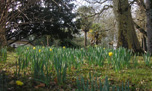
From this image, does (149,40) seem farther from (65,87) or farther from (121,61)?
(65,87)

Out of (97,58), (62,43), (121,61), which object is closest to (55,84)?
(97,58)

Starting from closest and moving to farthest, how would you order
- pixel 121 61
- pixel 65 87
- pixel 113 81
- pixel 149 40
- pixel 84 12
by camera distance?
1. pixel 65 87
2. pixel 113 81
3. pixel 121 61
4. pixel 149 40
5. pixel 84 12

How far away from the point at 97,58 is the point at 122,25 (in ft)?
8.50

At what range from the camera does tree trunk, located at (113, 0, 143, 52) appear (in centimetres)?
434

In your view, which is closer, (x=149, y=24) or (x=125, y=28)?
(x=125, y=28)

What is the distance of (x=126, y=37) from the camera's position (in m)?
4.34

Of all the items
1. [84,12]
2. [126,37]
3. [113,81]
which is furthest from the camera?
[84,12]

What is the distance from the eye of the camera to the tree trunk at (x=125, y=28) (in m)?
4.34

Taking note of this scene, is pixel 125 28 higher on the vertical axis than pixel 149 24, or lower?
lower

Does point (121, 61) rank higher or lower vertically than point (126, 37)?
lower

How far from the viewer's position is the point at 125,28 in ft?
14.4

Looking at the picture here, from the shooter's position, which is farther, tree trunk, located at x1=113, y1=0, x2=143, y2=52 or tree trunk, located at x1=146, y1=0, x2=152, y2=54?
tree trunk, located at x1=146, y1=0, x2=152, y2=54

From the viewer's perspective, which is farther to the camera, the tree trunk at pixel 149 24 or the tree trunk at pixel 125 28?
the tree trunk at pixel 149 24

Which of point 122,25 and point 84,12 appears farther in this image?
point 84,12
